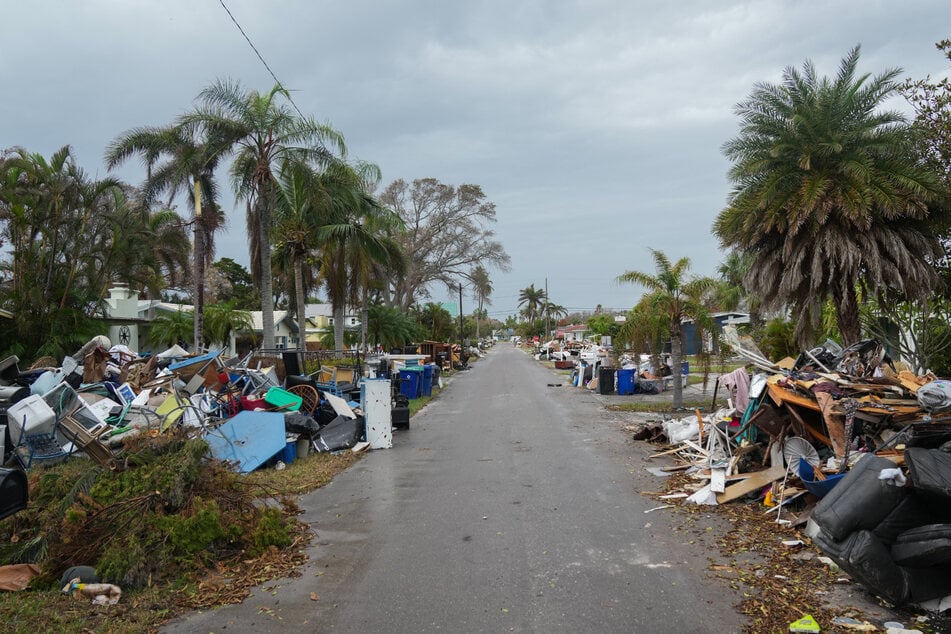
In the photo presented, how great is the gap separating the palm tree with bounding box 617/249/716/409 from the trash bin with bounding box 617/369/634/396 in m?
5.87

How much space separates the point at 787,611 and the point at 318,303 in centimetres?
6205

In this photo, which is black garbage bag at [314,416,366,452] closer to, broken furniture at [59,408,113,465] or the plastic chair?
the plastic chair

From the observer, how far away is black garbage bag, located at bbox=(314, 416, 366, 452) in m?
12.2

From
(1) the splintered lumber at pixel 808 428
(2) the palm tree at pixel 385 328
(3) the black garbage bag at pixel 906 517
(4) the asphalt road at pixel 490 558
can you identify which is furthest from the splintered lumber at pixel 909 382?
(2) the palm tree at pixel 385 328

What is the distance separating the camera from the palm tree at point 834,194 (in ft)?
41.8

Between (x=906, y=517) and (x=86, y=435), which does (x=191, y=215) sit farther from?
(x=906, y=517)

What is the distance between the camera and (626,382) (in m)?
24.4

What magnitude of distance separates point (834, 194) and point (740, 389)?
5.06 metres

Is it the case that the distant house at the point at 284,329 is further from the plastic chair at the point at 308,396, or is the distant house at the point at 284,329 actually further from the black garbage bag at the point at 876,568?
the black garbage bag at the point at 876,568

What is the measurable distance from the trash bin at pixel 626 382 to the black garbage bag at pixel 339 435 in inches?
535

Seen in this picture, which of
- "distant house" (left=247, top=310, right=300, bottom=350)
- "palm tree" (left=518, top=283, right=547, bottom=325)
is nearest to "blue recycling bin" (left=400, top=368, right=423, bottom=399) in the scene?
"distant house" (left=247, top=310, right=300, bottom=350)

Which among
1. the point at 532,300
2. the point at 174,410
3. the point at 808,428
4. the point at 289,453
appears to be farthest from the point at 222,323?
the point at 532,300

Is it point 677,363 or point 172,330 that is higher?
point 172,330

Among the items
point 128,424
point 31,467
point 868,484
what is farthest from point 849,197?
point 31,467
